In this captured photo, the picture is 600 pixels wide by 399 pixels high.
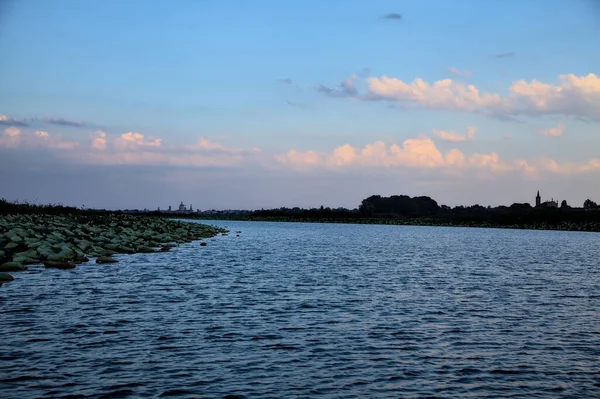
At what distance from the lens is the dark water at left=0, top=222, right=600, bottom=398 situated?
11.7 meters

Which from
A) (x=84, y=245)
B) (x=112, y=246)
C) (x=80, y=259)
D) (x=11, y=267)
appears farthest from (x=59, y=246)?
(x=112, y=246)

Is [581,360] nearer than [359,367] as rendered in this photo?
No

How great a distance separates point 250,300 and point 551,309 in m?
12.1

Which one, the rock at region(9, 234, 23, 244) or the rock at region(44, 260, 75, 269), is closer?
the rock at region(44, 260, 75, 269)

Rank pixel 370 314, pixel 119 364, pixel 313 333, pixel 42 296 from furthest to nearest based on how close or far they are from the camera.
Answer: pixel 42 296
pixel 370 314
pixel 313 333
pixel 119 364

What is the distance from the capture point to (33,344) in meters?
14.3

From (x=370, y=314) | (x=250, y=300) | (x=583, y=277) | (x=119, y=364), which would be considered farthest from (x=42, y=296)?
(x=583, y=277)

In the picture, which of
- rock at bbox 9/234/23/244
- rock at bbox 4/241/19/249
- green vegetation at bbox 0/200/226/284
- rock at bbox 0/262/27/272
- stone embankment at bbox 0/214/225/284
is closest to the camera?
rock at bbox 0/262/27/272

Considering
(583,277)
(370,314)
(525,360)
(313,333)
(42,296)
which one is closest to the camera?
(525,360)

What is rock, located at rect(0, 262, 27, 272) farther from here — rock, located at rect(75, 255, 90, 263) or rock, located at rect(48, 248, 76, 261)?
rock, located at rect(75, 255, 90, 263)

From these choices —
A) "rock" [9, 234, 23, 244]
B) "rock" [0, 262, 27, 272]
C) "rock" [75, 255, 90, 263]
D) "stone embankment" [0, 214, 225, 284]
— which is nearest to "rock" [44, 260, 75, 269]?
"stone embankment" [0, 214, 225, 284]

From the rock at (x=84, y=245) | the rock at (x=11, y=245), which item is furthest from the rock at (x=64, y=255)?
the rock at (x=84, y=245)

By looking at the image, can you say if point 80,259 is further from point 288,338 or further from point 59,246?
point 288,338

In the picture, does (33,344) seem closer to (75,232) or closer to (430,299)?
(430,299)
